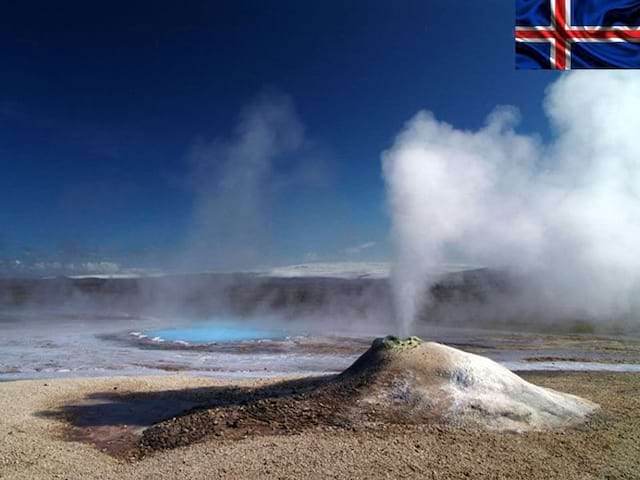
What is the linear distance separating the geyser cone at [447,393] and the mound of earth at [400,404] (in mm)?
19

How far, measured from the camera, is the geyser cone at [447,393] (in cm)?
1055

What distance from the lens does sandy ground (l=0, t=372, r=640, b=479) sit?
8438mm

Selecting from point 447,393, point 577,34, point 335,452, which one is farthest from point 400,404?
point 577,34

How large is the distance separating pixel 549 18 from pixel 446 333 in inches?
1107

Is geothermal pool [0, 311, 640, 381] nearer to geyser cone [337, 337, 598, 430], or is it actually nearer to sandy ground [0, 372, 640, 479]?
geyser cone [337, 337, 598, 430]

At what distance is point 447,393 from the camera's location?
434 inches

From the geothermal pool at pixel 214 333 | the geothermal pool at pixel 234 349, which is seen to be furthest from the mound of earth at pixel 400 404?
the geothermal pool at pixel 214 333

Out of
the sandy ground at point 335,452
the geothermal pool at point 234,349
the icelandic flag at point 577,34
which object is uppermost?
the icelandic flag at point 577,34

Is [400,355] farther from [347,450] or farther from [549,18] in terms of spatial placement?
[549,18]

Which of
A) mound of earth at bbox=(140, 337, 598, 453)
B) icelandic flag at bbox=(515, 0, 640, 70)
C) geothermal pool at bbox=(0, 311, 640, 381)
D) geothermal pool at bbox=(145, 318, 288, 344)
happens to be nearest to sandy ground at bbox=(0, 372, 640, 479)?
mound of earth at bbox=(140, 337, 598, 453)

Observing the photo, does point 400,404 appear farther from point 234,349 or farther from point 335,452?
point 234,349

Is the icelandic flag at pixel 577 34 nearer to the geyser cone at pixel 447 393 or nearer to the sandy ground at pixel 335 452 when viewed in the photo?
the sandy ground at pixel 335 452

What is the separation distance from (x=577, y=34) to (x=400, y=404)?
747cm

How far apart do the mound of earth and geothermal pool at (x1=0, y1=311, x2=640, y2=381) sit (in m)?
7.27
